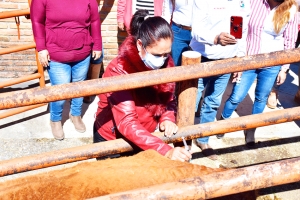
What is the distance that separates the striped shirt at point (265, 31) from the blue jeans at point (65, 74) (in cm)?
159

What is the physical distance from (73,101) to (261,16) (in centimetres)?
208

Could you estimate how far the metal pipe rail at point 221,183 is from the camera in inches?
59.6

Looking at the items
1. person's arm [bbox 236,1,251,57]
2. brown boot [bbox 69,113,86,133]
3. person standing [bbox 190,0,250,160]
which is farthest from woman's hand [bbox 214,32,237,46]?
brown boot [bbox 69,113,86,133]

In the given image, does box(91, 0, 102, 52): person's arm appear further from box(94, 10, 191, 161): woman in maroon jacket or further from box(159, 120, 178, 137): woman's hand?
box(159, 120, 178, 137): woman's hand

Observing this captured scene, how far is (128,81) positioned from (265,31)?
207 cm

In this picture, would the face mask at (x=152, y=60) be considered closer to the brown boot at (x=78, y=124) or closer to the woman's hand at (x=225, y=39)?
the woman's hand at (x=225, y=39)

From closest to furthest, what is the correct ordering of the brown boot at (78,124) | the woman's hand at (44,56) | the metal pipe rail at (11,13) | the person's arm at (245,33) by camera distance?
the person's arm at (245,33) → the woman's hand at (44,56) → the metal pipe rail at (11,13) → the brown boot at (78,124)

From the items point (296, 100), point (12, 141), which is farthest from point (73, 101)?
point (296, 100)

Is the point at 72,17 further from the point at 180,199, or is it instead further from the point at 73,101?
the point at 180,199

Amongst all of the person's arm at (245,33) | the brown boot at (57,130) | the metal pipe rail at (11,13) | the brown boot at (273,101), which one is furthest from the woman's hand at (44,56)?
the brown boot at (273,101)

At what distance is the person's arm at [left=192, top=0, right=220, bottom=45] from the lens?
317cm

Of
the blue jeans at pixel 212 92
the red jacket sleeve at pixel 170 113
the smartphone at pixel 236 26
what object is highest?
the smartphone at pixel 236 26

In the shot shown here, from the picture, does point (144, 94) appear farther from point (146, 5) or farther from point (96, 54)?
point (146, 5)

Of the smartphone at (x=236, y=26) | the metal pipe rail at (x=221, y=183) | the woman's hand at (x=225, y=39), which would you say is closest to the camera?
the metal pipe rail at (x=221, y=183)
